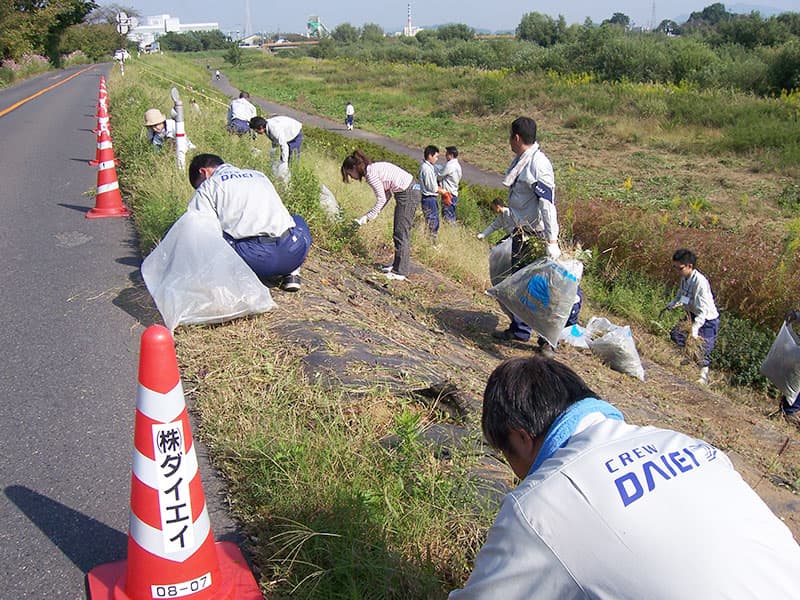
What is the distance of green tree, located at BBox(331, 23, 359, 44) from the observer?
439ft

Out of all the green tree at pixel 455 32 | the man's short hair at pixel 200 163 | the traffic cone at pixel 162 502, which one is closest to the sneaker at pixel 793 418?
the man's short hair at pixel 200 163

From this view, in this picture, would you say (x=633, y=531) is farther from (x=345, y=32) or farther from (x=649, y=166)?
(x=345, y=32)

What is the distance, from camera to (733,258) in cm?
1004

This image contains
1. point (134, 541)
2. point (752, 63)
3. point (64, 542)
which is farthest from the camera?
point (752, 63)

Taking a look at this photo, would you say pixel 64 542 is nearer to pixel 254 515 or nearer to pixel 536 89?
pixel 254 515

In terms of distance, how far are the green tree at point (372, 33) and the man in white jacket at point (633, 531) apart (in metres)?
129

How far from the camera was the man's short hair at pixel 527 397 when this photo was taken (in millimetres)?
1766

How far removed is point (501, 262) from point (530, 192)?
0.97 meters

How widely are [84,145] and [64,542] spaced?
12.4 metres

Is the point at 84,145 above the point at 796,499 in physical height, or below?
above

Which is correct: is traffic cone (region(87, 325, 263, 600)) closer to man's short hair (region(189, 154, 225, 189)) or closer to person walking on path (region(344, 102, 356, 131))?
man's short hair (region(189, 154, 225, 189))

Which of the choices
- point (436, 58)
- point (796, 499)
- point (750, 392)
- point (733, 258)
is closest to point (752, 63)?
point (733, 258)

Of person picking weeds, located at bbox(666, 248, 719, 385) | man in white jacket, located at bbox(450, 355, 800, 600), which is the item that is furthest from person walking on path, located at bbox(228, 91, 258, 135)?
Answer: man in white jacket, located at bbox(450, 355, 800, 600)

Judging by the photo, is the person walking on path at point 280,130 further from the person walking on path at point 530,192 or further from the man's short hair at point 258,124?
the person walking on path at point 530,192
